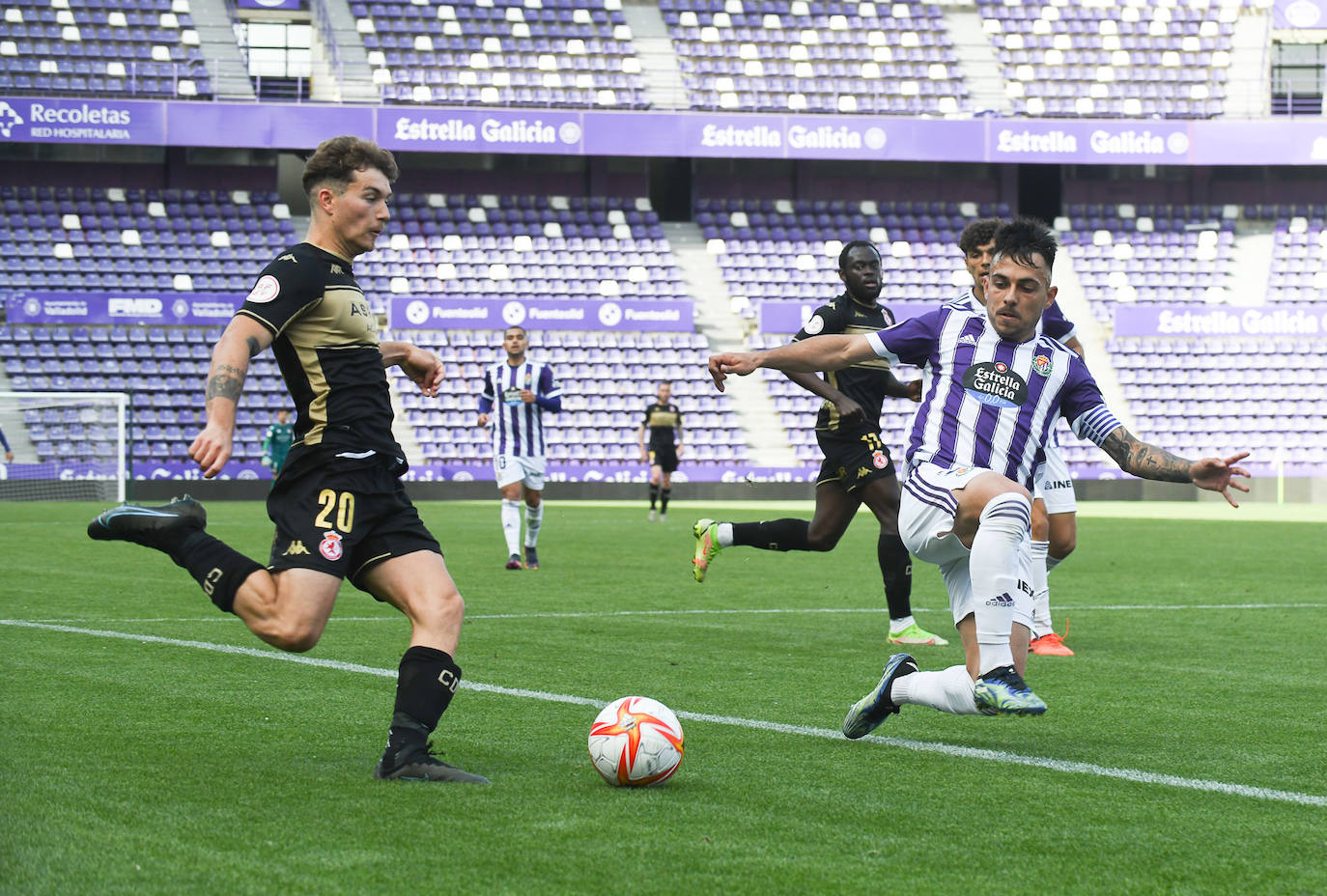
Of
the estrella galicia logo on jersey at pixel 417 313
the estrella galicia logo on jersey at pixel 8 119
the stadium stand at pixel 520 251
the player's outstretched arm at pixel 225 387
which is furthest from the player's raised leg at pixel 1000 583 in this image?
the estrella galicia logo on jersey at pixel 8 119

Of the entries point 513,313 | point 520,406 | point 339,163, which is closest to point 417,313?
point 513,313

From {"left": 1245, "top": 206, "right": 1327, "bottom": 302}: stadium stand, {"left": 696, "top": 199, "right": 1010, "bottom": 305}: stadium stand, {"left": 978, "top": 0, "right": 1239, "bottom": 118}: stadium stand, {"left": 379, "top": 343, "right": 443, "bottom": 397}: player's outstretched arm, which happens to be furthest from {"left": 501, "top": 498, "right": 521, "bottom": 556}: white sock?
{"left": 1245, "top": 206, "right": 1327, "bottom": 302}: stadium stand

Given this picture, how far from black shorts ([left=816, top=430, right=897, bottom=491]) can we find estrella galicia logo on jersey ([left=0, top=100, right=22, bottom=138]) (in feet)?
91.6

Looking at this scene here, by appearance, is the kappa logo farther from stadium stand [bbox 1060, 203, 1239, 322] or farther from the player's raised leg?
the player's raised leg

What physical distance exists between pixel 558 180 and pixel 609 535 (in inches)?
750

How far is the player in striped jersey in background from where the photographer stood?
1343 centimetres

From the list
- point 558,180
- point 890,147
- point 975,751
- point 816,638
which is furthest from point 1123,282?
point 975,751

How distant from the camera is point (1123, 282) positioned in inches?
1380

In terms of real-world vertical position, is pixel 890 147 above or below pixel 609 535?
above

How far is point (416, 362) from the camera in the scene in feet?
16.1

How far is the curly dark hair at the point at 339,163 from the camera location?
4.54 meters

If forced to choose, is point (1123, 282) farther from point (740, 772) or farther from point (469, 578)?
point (740, 772)

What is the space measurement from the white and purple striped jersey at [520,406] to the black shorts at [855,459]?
5.28 meters

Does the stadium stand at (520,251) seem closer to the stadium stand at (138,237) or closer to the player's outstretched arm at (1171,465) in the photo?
the stadium stand at (138,237)
